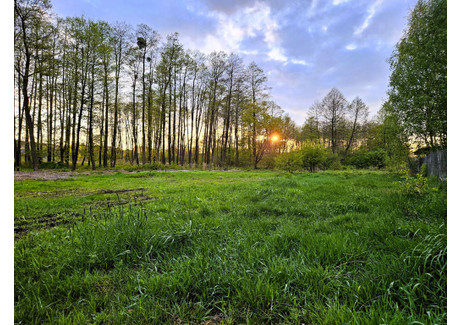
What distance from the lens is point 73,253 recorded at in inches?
96.5

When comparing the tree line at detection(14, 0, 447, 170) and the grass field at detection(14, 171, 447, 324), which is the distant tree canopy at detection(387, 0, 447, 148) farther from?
the grass field at detection(14, 171, 447, 324)

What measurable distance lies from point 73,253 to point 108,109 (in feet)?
91.1

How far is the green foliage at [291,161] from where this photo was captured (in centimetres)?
2144

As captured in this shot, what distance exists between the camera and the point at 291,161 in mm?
21594

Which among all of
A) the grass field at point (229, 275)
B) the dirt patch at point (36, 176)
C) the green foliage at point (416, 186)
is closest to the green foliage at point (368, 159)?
the green foliage at point (416, 186)

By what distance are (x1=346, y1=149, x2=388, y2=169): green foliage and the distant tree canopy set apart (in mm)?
23221

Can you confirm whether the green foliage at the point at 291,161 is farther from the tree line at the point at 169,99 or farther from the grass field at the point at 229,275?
the grass field at the point at 229,275

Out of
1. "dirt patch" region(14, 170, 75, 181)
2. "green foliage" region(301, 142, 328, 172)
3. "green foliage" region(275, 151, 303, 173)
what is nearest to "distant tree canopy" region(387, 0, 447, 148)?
"green foliage" region(275, 151, 303, 173)

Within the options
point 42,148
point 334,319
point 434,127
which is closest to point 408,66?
point 434,127

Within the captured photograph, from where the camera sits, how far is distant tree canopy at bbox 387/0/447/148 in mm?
6801

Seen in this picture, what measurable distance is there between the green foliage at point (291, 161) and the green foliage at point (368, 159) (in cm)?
1748

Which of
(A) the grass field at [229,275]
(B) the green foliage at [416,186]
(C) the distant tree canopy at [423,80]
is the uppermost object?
(C) the distant tree canopy at [423,80]
